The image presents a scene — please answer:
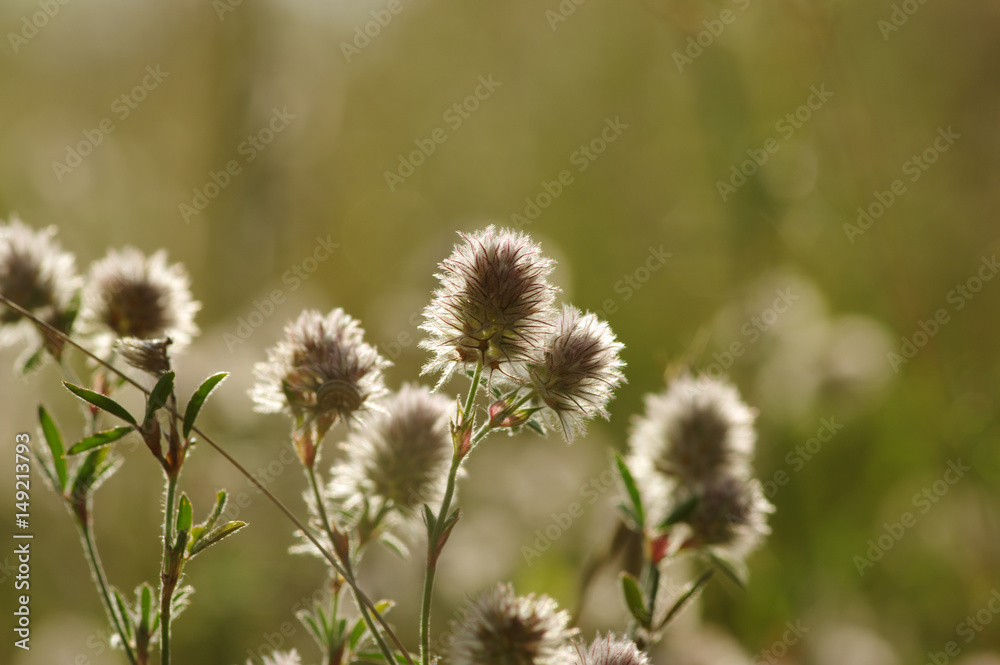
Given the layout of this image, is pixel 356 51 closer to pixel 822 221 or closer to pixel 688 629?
pixel 822 221

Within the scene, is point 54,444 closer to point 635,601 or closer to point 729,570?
point 635,601

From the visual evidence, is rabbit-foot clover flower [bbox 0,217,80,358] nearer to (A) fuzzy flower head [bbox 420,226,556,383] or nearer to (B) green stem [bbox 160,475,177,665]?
(B) green stem [bbox 160,475,177,665]

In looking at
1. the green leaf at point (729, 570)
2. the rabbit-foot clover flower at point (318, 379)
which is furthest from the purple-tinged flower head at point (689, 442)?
the rabbit-foot clover flower at point (318, 379)

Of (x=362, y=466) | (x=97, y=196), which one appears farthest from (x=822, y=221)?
(x=97, y=196)

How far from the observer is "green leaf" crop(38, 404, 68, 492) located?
1.59 meters

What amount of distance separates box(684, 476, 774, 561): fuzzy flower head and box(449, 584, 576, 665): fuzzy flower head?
57 centimetres

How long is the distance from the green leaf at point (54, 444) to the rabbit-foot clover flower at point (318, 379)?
43cm

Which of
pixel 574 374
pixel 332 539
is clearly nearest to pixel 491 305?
pixel 574 374

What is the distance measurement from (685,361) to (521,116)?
18.8 ft

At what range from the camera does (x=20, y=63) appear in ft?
20.6

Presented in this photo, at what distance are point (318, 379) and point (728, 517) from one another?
3.40 feet

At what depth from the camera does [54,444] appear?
1613 millimetres

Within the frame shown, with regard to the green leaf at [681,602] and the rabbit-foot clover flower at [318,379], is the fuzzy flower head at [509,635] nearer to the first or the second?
the green leaf at [681,602]

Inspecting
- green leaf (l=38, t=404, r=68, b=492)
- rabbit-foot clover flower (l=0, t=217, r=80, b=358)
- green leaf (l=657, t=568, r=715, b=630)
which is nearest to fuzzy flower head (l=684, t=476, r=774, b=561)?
green leaf (l=657, t=568, r=715, b=630)
